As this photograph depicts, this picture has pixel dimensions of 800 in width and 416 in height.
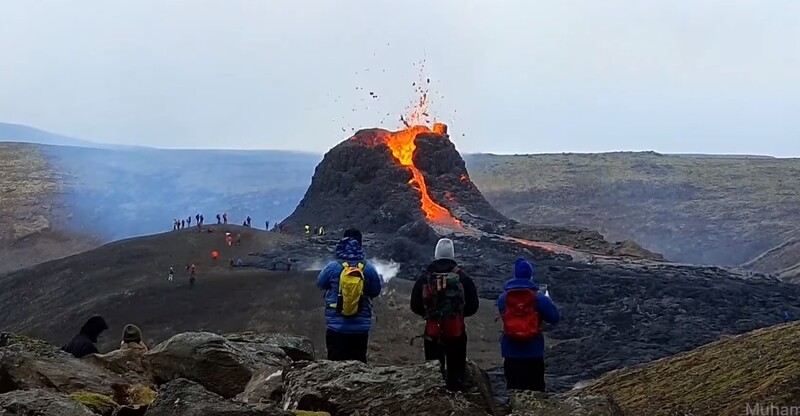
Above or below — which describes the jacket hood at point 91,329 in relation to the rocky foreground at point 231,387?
below

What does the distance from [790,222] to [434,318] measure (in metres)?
76.3

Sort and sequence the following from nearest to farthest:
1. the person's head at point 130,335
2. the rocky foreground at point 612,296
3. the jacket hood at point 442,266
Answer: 1. the jacket hood at point 442,266
2. the person's head at point 130,335
3. the rocky foreground at point 612,296

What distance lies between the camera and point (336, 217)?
54156 millimetres

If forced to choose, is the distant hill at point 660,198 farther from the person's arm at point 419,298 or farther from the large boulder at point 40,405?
the large boulder at point 40,405

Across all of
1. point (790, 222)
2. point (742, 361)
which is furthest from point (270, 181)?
point (742, 361)

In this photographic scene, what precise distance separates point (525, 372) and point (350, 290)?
6.70ft

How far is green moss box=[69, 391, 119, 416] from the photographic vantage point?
27.6ft

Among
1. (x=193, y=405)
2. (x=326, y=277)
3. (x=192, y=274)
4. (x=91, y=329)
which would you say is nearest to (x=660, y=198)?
(x=192, y=274)

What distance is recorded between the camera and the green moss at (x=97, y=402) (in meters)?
8.40

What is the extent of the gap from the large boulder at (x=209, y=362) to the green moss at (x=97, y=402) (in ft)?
4.45

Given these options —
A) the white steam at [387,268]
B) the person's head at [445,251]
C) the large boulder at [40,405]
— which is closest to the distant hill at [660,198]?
the white steam at [387,268]

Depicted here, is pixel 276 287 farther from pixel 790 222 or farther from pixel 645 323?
pixel 790 222

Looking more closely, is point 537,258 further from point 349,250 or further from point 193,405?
point 193,405

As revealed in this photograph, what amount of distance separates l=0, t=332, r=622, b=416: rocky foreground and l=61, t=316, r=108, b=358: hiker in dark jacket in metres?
0.55
